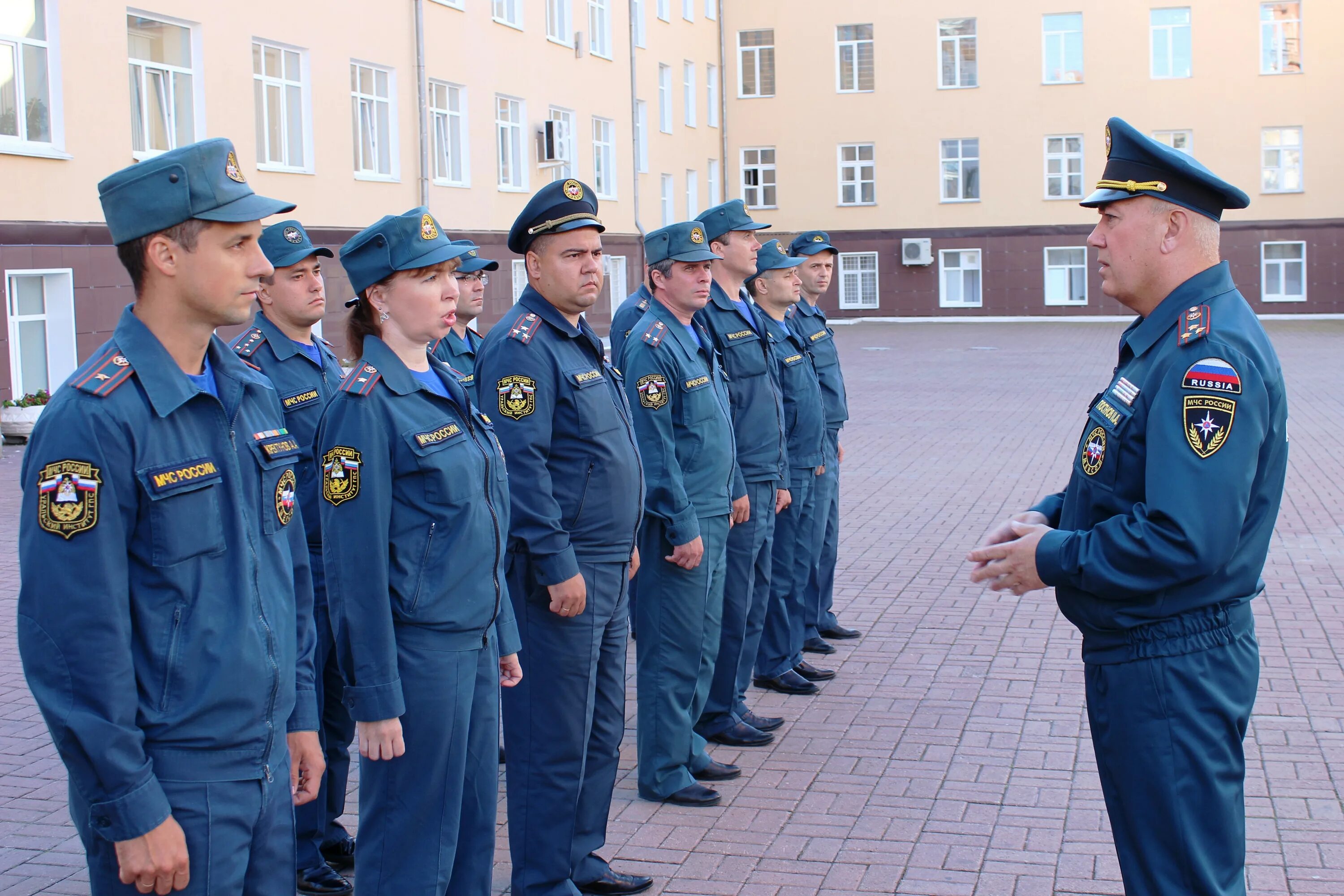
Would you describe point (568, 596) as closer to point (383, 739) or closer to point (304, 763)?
point (383, 739)

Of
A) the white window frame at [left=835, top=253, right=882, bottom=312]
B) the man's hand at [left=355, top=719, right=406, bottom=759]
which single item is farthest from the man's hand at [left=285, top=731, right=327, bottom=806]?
the white window frame at [left=835, top=253, right=882, bottom=312]

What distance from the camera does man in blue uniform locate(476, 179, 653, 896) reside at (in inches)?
162

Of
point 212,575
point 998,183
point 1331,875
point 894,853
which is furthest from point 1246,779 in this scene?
point 998,183

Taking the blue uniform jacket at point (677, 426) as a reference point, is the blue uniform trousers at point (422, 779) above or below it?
below

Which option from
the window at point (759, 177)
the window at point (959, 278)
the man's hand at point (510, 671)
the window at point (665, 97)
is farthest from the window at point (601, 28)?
the man's hand at point (510, 671)

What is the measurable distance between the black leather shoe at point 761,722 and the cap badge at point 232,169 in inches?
150

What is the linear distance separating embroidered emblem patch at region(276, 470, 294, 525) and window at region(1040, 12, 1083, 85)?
3893 centimetres

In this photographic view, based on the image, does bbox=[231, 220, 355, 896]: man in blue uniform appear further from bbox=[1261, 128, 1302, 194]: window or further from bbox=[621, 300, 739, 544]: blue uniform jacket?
bbox=[1261, 128, 1302, 194]: window

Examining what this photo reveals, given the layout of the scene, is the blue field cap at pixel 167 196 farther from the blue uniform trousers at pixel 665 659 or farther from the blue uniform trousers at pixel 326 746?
the blue uniform trousers at pixel 665 659

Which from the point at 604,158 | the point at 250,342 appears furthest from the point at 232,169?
the point at 604,158

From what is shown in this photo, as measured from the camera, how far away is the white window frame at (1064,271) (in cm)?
3856

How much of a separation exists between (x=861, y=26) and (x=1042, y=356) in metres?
17.3

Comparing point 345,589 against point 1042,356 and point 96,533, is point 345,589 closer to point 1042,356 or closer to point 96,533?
point 96,533

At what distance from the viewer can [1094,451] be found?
310 centimetres
